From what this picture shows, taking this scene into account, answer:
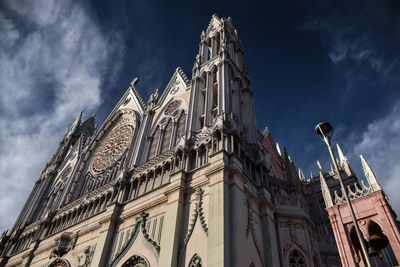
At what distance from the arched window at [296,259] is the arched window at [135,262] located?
733cm

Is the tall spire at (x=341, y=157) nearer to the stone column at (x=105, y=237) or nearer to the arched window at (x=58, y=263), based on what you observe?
the stone column at (x=105, y=237)

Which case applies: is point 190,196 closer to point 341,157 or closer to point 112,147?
point 112,147

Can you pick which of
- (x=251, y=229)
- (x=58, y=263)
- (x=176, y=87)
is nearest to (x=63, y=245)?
(x=58, y=263)

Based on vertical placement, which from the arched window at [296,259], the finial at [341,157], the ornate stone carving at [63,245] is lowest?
the arched window at [296,259]

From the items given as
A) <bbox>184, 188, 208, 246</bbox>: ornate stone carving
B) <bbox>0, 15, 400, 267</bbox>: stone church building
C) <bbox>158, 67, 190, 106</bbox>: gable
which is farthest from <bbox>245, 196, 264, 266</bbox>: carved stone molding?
<bbox>158, 67, 190, 106</bbox>: gable

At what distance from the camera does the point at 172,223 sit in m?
14.4

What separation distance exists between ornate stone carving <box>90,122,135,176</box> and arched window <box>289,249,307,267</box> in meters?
16.4

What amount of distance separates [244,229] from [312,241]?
546 centimetres

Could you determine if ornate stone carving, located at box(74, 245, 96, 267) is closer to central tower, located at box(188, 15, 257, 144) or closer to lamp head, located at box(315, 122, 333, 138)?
central tower, located at box(188, 15, 257, 144)

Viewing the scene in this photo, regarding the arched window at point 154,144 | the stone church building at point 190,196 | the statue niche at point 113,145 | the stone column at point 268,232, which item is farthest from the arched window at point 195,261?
the statue niche at point 113,145

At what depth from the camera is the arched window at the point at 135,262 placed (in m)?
15.0

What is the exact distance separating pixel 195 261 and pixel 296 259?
593 centimetres

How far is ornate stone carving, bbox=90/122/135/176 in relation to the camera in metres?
27.1

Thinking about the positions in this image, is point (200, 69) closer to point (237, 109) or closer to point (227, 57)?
point (227, 57)
